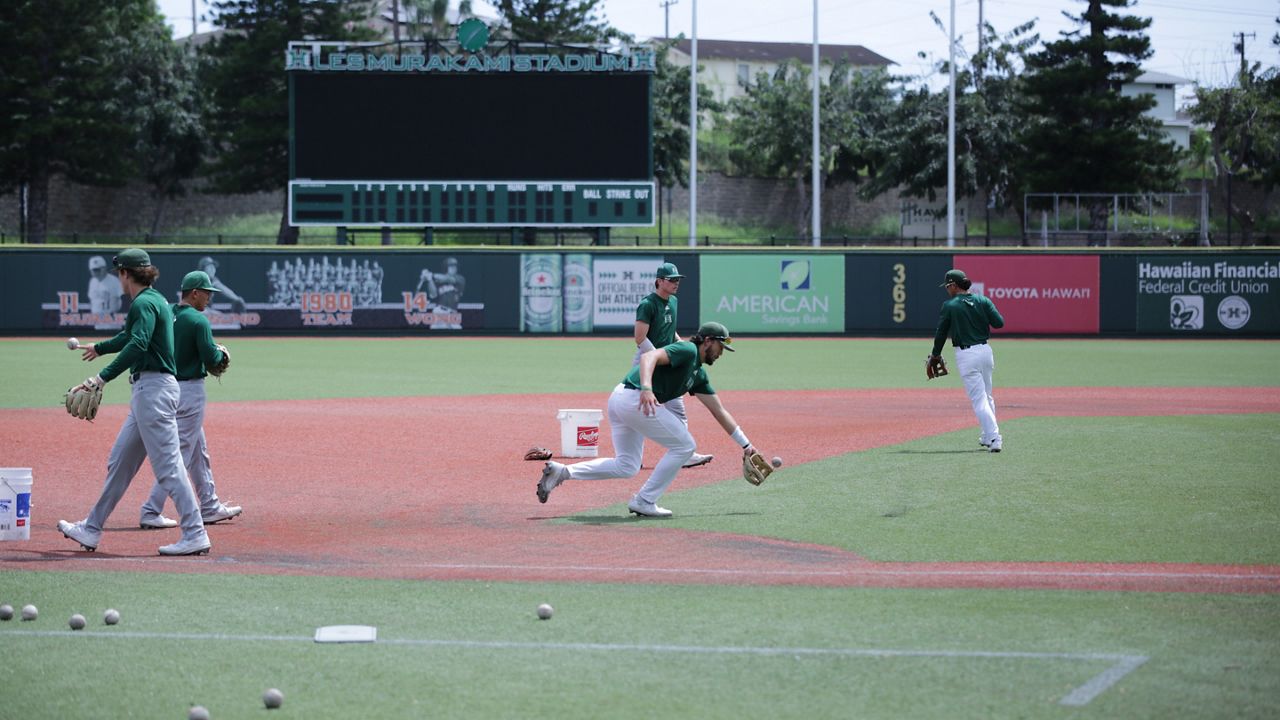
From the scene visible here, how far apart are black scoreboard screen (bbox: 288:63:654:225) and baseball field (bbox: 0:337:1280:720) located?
69.3ft

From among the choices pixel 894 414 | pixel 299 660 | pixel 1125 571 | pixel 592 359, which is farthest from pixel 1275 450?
pixel 592 359

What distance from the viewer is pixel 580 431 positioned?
→ 1425 centimetres

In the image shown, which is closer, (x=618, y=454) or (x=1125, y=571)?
(x=1125, y=571)

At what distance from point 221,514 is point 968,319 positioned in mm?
8065

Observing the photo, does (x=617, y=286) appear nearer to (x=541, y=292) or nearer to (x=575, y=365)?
(x=541, y=292)

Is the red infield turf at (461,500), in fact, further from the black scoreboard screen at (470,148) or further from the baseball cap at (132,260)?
the black scoreboard screen at (470,148)

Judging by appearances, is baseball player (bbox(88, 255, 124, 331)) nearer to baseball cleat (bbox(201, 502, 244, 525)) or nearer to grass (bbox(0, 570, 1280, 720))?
baseball cleat (bbox(201, 502, 244, 525))

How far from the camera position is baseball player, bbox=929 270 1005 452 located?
14422mm

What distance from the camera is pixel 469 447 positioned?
603 inches

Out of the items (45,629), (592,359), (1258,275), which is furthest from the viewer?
(1258,275)

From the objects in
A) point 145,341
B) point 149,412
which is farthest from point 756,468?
point 145,341

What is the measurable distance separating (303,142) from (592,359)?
41.9ft

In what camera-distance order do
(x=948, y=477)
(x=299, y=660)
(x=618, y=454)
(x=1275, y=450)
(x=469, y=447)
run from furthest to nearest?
(x=469, y=447)
(x=1275, y=450)
(x=948, y=477)
(x=618, y=454)
(x=299, y=660)

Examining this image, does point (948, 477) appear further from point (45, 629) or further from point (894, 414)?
point (45, 629)
